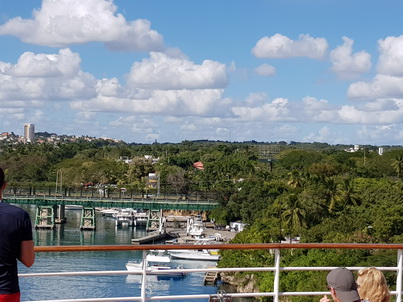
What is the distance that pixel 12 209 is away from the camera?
13.4ft

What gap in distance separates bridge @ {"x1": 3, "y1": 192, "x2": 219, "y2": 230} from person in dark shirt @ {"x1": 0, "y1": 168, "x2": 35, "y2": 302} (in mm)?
65482

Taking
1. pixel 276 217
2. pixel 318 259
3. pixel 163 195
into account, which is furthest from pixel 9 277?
pixel 163 195

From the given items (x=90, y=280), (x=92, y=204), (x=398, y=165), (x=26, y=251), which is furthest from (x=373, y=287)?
(x=398, y=165)

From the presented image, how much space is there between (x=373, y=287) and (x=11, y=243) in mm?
1909

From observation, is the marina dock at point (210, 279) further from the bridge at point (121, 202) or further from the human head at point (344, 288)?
the human head at point (344, 288)

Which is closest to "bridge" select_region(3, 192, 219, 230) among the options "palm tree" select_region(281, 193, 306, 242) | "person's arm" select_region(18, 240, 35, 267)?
"palm tree" select_region(281, 193, 306, 242)

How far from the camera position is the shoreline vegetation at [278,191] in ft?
125

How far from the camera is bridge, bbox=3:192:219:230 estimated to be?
70875mm

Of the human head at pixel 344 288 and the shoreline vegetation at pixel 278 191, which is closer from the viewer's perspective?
the human head at pixel 344 288

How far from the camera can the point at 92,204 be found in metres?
71.0

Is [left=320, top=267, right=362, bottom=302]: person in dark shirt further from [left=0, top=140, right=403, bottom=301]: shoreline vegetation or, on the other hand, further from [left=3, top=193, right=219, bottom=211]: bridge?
[left=3, top=193, right=219, bottom=211]: bridge

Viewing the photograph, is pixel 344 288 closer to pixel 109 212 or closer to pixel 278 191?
pixel 278 191

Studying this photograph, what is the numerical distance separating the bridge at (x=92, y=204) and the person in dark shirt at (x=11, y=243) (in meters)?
65.5

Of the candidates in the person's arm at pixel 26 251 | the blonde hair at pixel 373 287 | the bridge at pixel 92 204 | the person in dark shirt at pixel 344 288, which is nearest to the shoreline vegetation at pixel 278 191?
the bridge at pixel 92 204
